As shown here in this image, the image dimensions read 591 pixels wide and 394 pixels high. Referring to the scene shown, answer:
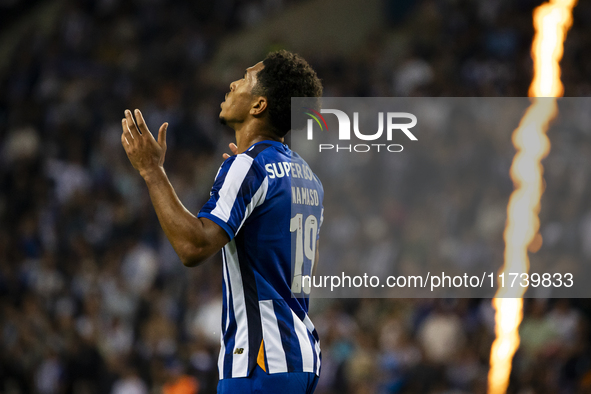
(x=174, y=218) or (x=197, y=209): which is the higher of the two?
(x=197, y=209)

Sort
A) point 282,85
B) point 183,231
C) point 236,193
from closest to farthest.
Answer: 1. point 183,231
2. point 236,193
3. point 282,85

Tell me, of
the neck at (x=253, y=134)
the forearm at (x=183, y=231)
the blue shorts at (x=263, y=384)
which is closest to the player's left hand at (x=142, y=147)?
the forearm at (x=183, y=231)

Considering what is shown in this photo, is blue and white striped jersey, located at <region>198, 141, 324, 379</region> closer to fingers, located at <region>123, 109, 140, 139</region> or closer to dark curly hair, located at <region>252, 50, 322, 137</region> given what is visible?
dark curly hair, located at <region>252, 50, 322, 137</region>

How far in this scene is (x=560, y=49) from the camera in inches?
408

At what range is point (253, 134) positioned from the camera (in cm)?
298

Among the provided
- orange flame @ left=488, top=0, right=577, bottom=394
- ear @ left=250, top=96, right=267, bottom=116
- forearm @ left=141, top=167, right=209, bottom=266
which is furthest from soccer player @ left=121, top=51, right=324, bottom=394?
orange flame @ left=488, top=0, right=577, bottom=394

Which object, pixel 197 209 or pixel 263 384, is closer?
pixel 263 384

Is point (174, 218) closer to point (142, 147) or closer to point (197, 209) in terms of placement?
point (142, 147)

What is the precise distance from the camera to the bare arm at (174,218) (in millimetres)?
2494

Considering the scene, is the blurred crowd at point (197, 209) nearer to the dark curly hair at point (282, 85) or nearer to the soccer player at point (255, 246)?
the soccer player at point (255, 246)

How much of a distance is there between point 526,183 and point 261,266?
6766mm

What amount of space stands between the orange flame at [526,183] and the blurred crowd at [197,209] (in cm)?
11

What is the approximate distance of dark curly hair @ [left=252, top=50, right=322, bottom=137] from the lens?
2.96m

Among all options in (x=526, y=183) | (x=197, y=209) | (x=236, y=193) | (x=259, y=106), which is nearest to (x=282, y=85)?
(x=259, y=106)
